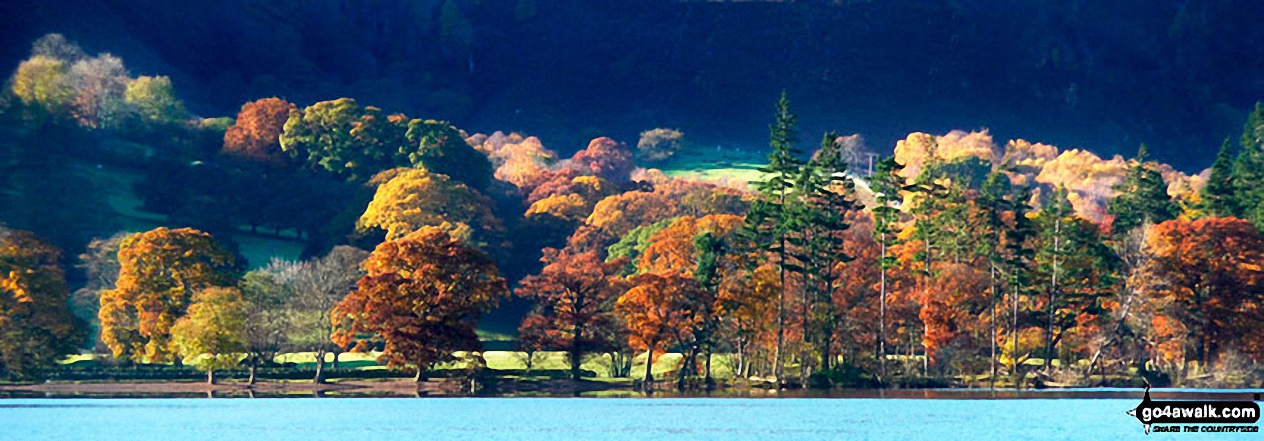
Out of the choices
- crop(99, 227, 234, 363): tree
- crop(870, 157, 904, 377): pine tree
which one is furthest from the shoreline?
crop(870, 157, 904, 377): pine tree

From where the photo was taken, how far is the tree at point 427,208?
545ft

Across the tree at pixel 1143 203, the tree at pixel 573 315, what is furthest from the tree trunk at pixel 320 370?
the tree at pixel 1143 203

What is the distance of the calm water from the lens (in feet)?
246

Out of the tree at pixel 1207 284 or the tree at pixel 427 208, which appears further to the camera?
the tree at pixel 427 208

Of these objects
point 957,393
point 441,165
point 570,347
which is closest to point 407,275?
point 570,347

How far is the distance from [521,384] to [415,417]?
2629 cm

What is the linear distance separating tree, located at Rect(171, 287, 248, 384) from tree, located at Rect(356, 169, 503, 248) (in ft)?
171

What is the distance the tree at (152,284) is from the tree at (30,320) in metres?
2.33

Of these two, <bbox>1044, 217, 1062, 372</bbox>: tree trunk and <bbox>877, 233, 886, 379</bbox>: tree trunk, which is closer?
<bbox>877, 233, 886, 379</bbox>: tree trunk

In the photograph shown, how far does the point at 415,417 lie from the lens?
285 ft

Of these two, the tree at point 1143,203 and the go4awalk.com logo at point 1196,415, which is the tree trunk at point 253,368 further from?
the tree at point 1143,203

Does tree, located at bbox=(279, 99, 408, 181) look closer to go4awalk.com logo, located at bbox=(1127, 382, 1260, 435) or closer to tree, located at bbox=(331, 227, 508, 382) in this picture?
tree, located at bbox=(331, 227, 508, 382)

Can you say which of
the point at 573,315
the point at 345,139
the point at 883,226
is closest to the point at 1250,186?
the point at 883,226

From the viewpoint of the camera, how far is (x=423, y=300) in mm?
107125
